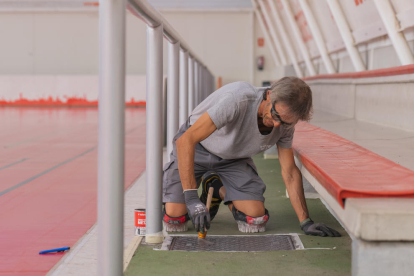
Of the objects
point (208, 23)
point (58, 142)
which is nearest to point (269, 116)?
point (58, 142)

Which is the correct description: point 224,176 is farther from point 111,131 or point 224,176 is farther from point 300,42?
point 300,42

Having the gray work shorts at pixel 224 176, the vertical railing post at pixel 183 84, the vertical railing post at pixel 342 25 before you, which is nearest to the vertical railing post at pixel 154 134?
the gray work shorts at pixel 224 176

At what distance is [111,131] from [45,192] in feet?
8.60

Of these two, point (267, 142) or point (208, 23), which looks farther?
point (208, 23)

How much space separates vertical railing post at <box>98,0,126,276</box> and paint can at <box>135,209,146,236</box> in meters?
0.90

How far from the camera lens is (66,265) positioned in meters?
2.34

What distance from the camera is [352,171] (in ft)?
6.52

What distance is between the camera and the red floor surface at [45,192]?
8.64 ft

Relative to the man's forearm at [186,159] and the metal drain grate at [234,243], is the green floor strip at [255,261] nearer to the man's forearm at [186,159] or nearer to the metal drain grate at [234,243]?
the metal drain grate at [234,243]

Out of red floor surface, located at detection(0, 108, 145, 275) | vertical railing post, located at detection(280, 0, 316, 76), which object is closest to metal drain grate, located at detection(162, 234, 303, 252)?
red floor surface, located at detection(0, 108, 145, 275)

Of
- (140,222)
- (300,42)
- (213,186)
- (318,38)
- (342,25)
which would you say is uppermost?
(300,42)

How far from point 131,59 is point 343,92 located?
15277 mm

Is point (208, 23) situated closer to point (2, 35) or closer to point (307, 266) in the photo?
point (2, 35)

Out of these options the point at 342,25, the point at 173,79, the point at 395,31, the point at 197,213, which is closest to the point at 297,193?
the point at 197,213
